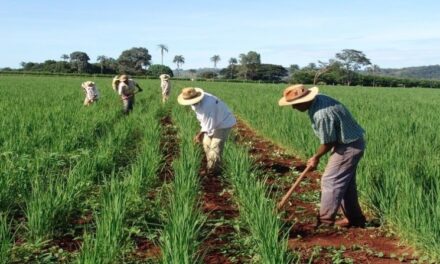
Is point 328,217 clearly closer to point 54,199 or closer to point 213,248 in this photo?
point 213,248

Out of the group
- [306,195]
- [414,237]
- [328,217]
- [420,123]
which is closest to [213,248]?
[328,217]

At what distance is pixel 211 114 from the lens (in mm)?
5977

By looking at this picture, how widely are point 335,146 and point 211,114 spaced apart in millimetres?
2140

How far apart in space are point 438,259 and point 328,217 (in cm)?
Answer: 103

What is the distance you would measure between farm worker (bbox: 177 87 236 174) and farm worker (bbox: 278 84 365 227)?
1.86m

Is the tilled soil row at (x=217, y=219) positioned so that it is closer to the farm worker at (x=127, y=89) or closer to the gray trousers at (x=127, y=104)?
the farm worker at (x=127, y=89)

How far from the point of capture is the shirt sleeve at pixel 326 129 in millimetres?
3893

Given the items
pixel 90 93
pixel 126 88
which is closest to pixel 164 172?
pixel 126 88

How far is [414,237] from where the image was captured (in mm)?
3572

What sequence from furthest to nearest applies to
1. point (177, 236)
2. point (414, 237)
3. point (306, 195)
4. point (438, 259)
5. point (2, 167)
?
point (306, 195)
point (2, 167)
point (414, 237)
point (438, 259)
point (177, 236)

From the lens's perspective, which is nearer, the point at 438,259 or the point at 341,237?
the point at 438,259

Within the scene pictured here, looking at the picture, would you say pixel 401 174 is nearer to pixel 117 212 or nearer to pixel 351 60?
pixel 117 212

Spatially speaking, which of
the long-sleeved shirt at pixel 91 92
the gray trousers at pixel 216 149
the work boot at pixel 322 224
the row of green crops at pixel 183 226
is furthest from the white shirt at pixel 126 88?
the work boot at pixel 322 224

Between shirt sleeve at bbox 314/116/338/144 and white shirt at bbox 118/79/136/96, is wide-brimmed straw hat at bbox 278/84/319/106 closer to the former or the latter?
shirt sleeve at bbox 314/116/338/144
